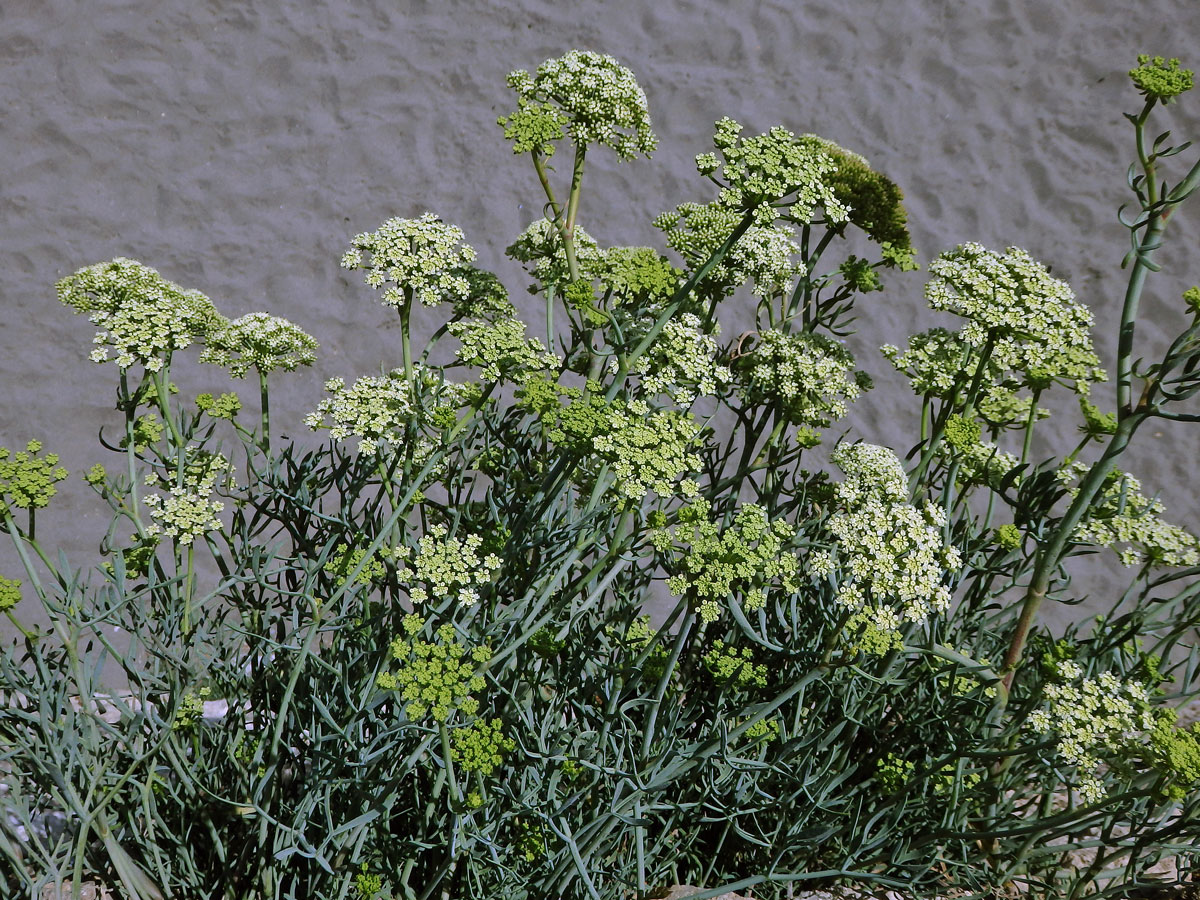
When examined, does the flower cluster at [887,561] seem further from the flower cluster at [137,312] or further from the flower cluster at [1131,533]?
the flower cluster at [137,312]

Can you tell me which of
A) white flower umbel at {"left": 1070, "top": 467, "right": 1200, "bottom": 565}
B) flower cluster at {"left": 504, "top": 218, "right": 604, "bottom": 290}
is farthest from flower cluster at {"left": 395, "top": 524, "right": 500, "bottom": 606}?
white flower umbel at {"left": 1070, "top": 467, "right": 1200, "bottom": 565}

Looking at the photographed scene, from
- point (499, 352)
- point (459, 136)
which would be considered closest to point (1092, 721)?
point (499, 352)

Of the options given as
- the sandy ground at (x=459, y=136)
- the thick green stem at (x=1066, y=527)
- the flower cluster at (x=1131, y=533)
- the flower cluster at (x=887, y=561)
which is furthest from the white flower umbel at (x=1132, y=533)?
the sandy ground at (x=459, y=136)

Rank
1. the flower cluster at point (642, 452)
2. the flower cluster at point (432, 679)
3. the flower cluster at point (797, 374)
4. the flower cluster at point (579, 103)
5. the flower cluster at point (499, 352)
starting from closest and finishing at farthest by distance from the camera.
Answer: the flower cluster at point (432, 679)
the flower cluster at point (642, 452)
the flower cluster at point (499, 352)
the flower cluster at point (579, 103)
the flower cluster at point (797, 374)

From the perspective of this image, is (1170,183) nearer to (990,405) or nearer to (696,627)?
(990,405)

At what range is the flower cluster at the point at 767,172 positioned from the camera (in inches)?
47.9

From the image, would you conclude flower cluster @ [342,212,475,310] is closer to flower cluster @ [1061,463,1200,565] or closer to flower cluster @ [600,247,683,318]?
flower cluster @ [600,247,683,318]

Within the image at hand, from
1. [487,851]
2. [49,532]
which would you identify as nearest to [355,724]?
[487,851]

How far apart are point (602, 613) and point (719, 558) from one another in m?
0.54

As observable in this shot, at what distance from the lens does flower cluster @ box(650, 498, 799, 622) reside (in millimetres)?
1149

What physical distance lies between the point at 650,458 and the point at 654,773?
1.65 feet

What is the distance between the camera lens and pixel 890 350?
5.42 ft

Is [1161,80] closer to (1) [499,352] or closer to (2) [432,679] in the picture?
(1) [499,352]

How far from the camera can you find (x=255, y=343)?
4.48 ft
